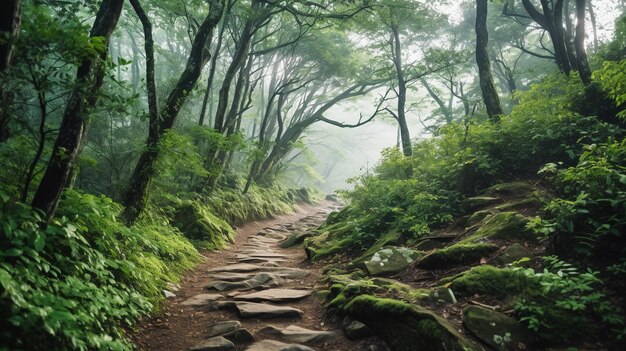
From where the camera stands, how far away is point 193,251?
733 centimetres

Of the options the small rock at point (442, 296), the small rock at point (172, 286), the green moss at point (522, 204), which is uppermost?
the green moss at point (522, 204)

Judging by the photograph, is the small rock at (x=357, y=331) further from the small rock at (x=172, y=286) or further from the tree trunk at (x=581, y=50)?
the tree trunk at (x=581, y=50)

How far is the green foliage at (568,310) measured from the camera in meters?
2.79

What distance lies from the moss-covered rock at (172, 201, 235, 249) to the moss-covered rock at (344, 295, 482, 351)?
18.2 feet

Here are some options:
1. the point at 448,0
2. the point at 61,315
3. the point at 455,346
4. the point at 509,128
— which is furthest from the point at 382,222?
the point at 448,0

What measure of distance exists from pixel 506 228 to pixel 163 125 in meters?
6.46

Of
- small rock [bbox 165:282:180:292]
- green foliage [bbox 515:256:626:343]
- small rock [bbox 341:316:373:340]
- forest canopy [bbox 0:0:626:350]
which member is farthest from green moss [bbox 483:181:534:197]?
small rock [bbox 165:282:180:292]

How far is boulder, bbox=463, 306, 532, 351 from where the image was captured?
2.91 meters

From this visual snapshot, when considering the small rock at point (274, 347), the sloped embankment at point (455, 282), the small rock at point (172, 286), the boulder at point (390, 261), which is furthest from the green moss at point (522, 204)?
the small rock at point (172, 286)

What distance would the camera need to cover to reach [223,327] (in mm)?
4023

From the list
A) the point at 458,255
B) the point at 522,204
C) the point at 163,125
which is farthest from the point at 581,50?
the point at 163,125

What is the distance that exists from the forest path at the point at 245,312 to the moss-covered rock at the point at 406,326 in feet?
1.07

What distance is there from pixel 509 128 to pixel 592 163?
11.8ft

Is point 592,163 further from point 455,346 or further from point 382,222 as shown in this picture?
point 382,222
